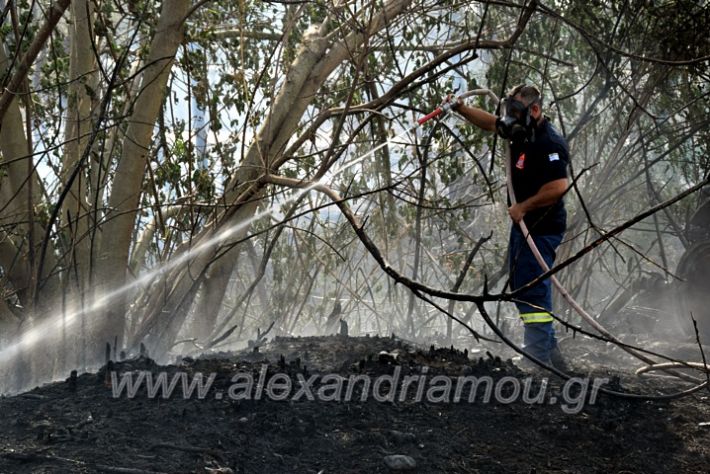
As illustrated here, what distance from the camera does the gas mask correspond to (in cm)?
486

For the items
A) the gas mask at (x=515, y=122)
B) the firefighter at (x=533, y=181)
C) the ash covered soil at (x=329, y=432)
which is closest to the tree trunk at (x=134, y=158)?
the ash covered soil at (x=329, y=432)

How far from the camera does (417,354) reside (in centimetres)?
414

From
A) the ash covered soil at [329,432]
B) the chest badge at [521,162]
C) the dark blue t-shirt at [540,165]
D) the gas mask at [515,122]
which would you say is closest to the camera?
the ash covered soil at [329,432]

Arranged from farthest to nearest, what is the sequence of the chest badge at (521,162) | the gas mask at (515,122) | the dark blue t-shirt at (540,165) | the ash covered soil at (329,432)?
the chest badge at (521,162)
the dark blue t-shirt at (540,165)
the gas mask at (515,122)
the ash covered soil at (329,432)

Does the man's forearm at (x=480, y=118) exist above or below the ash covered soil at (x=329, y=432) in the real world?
above

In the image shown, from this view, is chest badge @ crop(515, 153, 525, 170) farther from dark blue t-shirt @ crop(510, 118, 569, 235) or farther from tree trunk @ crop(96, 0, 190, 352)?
tree trunk @ crop(96, 0, 190, 352)

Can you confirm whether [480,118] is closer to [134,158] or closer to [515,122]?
[515,122]

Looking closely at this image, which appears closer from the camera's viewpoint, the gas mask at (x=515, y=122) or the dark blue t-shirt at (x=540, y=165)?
the gas mask at (x=515, y=122)

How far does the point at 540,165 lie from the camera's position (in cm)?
507

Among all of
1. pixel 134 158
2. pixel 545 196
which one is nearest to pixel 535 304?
pixel 545 196

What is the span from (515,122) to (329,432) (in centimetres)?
241

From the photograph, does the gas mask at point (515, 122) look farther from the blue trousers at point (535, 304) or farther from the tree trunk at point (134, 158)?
the tree trunk at point (134, 158)

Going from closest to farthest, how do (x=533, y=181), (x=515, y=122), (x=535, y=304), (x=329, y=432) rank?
(x=329, y=432) → (x=515, y=122) → (x=535, y=304) → (x=533, y=181)

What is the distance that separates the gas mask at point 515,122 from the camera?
A: 191 inches
